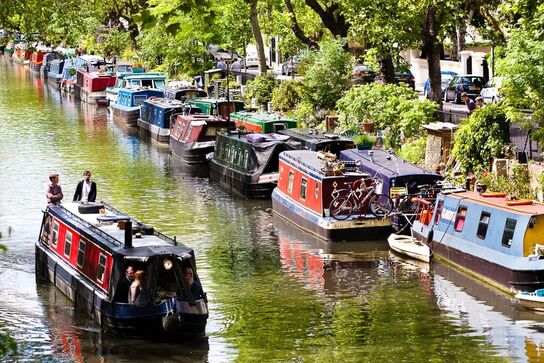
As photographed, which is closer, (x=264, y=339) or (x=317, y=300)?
(x=264, y=339)

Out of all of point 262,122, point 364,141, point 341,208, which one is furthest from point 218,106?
point 341,208

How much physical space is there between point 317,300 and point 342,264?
3.69 m

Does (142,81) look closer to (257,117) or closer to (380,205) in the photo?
(257,117)

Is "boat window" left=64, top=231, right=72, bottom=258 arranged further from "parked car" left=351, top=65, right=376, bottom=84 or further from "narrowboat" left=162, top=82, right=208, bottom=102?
"parked car" left=351, top=65, right=376, bottom=84

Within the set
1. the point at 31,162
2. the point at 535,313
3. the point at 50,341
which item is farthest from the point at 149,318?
the point at 31,162

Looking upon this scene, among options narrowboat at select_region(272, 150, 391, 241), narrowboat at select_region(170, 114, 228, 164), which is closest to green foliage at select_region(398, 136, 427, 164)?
narrowboat at select_region(272, 150, 391, 241)

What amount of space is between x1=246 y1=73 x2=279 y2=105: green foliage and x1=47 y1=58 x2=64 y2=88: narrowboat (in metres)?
31.3

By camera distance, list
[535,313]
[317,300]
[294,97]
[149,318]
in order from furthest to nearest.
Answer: [294,97], [317,300], [535,313], [149,318]

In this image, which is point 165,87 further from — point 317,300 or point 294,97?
point 317,300

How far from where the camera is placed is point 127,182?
1783 inches

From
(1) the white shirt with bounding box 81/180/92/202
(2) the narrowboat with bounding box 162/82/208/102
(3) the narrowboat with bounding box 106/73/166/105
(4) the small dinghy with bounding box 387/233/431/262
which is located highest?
(3) the narrowboat with bounding box 106/73/166/105

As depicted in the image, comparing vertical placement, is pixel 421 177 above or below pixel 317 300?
above

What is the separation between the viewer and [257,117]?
49.6 metres

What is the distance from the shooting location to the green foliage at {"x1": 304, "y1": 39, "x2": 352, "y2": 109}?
50.5 m
